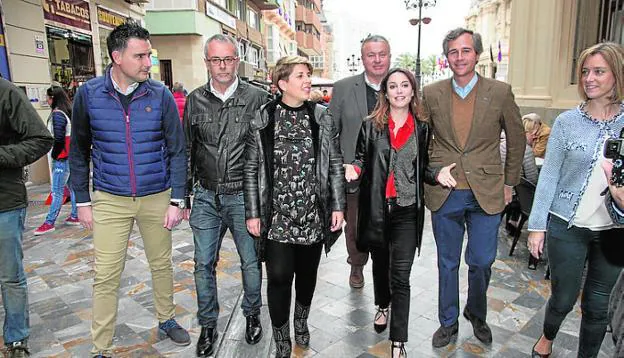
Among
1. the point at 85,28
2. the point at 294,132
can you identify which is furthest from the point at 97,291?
the point at 85,28

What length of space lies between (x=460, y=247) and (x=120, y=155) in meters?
2.54

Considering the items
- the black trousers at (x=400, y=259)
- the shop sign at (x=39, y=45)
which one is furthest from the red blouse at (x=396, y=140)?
the shop sign at (x=39, y=45)

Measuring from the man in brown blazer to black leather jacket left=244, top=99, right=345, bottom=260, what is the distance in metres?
0.77

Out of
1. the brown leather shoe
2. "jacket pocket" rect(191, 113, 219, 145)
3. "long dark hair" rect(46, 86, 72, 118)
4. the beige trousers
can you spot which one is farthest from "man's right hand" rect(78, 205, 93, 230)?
"long dark hair" rect(46, 86, 72, 118)

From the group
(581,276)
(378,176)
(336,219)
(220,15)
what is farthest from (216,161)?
(220,15)

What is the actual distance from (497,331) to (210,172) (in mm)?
2587

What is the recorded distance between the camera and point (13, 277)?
10.6 ft

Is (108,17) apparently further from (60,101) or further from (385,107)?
(385,107)

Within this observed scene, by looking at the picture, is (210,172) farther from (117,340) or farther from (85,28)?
(85,28)

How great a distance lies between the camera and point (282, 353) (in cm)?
322

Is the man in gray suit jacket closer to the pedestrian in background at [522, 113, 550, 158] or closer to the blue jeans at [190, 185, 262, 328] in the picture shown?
the blue jeans at [190, 185, 262, 328]

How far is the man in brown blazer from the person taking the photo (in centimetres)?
325

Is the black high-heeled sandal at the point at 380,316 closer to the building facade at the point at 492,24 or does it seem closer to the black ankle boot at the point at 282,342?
the black ankle boot at the point at 282,342

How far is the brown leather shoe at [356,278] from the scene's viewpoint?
4523mm
